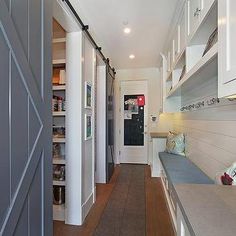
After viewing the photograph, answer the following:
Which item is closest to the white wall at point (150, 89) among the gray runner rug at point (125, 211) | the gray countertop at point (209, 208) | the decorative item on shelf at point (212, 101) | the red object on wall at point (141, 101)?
the red object on wall at point (141, 101)

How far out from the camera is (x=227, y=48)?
98 centimetres

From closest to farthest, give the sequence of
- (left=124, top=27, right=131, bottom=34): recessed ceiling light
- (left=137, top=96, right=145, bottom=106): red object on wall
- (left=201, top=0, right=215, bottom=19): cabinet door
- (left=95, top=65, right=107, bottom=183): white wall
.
Result: (left=201, top=0, right=215, bottom=19): cabinet door < (left=124, top=27, right=131, bottom=34): recessed ceiling light < (left=95, top=65, right=107, bottom=183): white wall < (left=137, top=96, right=145, bottom=106): red object on wall

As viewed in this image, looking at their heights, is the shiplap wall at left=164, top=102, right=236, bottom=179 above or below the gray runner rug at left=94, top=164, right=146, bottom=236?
above

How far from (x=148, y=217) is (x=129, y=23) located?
2702 millimetres

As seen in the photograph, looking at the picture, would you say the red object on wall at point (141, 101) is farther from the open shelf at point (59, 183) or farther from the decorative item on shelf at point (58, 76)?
the open shelf at point (59, 183)

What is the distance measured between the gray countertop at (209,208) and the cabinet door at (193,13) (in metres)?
1.30

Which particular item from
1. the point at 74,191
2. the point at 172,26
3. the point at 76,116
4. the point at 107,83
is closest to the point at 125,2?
the point at 172,26

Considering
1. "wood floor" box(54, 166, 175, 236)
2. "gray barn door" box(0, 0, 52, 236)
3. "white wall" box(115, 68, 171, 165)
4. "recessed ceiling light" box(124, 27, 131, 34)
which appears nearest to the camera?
"gray barn door" box(0, 0, 52, 236)

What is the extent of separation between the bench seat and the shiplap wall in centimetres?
7

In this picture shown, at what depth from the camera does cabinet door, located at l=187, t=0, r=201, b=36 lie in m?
1.62

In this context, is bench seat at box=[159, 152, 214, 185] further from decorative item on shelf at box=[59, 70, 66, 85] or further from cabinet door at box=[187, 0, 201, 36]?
decorative item on shelf at box=[59, 70, 66, 85]

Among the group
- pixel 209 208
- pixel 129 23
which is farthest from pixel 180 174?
pixel 129 23

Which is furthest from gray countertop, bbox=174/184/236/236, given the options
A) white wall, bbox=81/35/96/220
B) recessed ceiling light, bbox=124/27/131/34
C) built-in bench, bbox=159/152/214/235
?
recessed ceiling light, bbox=124/27/131/34

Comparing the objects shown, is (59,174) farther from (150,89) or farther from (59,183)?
(150,89)
